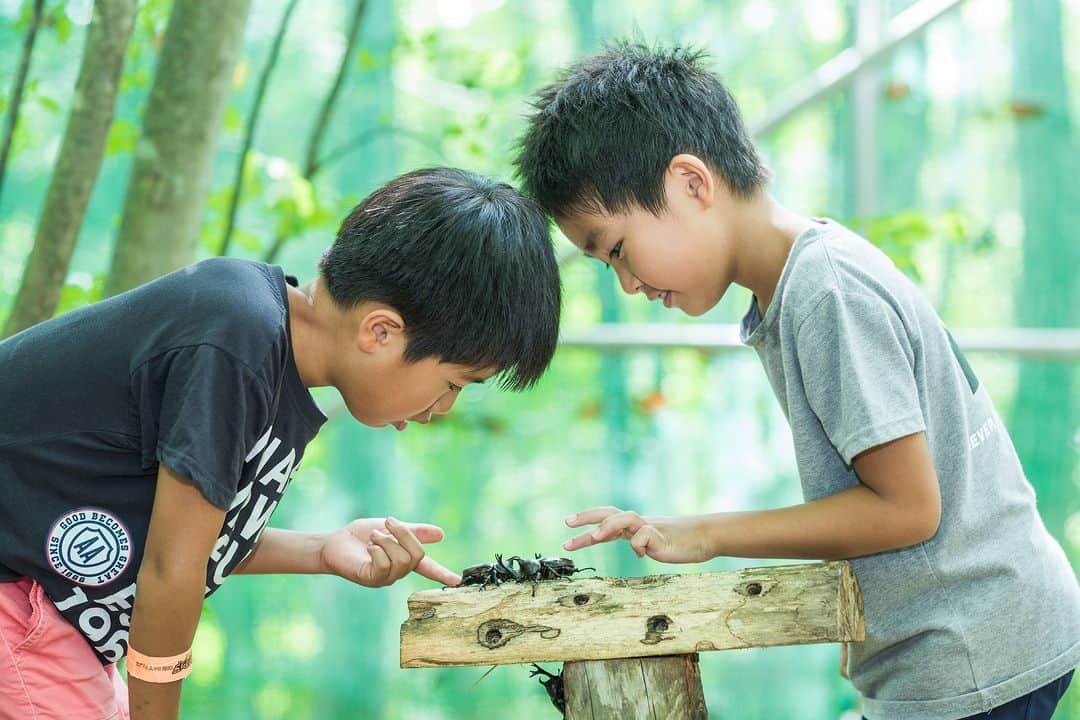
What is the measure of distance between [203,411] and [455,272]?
0.43m

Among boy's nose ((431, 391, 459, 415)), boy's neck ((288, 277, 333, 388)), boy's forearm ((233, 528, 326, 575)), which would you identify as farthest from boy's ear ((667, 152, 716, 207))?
boy's forearm ((233, 528, 326, 575))

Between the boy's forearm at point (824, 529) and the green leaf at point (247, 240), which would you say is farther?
the green leaf at point (247, 240)

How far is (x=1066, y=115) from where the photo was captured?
3.69 meters

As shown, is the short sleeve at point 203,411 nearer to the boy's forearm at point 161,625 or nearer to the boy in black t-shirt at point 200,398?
the boy in black t-shirt at point 200,398

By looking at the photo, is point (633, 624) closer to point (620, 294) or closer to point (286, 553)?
point (286, 553)

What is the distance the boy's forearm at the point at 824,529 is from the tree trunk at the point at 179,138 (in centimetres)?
131

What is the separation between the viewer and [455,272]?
1.75 m

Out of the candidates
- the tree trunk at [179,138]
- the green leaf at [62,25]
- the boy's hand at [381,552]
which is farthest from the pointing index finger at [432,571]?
the green leaf at [62,25]

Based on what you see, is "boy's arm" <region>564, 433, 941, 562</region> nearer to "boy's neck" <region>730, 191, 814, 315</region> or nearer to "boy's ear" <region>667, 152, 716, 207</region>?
"boy's neck" <region>730, 191, 814, 315</region>

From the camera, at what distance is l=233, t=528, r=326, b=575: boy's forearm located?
2.08m

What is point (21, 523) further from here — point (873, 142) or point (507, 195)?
point (873, 142)

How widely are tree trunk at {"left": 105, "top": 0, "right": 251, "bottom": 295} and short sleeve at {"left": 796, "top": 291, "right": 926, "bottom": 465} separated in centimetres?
135

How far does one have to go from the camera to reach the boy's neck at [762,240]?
1.93 m

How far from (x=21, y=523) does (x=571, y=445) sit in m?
2.14
